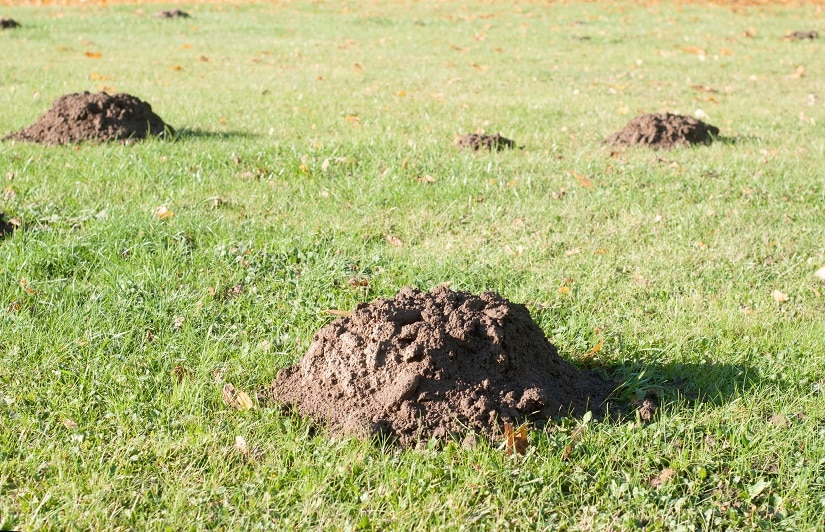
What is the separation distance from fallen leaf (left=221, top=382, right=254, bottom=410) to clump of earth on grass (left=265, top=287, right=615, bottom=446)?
108 mm

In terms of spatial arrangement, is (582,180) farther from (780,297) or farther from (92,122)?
(92,122)

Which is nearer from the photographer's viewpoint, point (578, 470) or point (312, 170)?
point (578, 470)

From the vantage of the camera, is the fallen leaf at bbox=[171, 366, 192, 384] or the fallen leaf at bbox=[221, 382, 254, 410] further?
the fallen leaf at bbox=[171, 366, 192, 384]

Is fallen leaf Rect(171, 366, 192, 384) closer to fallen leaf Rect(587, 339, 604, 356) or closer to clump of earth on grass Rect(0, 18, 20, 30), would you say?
fallen leaf Rect(587, 339, 604, 356)

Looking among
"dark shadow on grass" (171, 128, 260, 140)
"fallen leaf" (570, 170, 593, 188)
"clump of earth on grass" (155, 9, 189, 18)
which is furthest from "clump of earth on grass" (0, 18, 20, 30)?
"fallen leaf" (570, 170, 593, 188)

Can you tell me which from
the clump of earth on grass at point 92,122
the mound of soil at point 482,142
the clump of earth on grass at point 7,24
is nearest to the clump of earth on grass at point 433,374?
the mound of soil at point 482,142

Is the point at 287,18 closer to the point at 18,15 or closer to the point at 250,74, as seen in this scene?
the point at 18,15

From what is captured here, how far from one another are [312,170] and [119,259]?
2181 mm

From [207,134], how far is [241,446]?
5.20 metres

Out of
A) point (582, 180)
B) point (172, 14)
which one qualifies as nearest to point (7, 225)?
point (582, 180)

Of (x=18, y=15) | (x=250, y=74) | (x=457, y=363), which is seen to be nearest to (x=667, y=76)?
(x=250, y=74)

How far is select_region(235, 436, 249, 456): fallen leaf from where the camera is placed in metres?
3.10

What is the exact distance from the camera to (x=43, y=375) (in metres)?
3.56

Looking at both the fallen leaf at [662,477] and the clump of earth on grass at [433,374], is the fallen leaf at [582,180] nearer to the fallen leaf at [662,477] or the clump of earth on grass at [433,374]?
the clump of earth on grass at [433,374]
